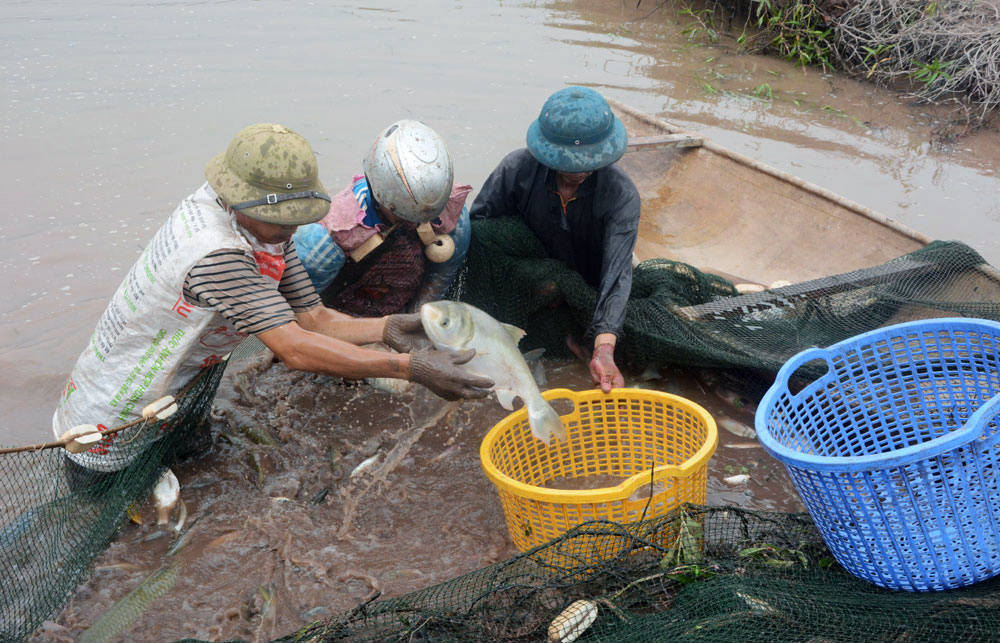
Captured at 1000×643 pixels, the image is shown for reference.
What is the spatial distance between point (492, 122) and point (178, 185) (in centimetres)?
349

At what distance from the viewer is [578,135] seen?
3.96 metres

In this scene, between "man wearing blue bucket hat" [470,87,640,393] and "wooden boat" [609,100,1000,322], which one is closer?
"man wearing blue bucket hat" [470,87,640,393]

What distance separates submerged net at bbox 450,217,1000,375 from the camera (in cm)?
432

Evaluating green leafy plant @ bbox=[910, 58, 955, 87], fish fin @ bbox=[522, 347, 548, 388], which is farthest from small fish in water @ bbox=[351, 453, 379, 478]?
green leafy plant @ bbox=[910, 58, 955, 87]

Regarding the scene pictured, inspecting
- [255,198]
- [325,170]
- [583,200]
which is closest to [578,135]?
[583,200]

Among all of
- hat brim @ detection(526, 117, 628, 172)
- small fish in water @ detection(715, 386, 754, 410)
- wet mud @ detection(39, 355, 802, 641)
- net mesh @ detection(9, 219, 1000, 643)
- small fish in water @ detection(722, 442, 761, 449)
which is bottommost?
wet mud @ detection(39, 355, 802, 641)

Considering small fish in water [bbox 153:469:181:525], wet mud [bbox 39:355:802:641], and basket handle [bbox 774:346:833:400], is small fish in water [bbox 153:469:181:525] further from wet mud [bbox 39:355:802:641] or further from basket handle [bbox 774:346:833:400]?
basket handle [bbox 774:346:833:400]

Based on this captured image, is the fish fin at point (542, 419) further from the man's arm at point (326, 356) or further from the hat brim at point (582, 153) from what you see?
the hat brim at point (582, 153)

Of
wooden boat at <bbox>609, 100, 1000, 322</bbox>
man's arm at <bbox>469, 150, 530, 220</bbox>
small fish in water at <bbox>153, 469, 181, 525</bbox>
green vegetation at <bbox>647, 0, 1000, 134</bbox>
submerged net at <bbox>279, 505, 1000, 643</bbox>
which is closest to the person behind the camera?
submerged net at <bbox>279, 505, 1000, 643</bbox>

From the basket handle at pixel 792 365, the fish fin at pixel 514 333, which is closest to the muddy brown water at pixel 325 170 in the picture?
the fish fin at pixel 514 333

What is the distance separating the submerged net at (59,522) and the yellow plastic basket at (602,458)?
1396 mm

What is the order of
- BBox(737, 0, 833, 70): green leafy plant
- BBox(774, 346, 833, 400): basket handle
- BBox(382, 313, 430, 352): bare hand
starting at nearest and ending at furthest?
BBox(774, 346, 833, 400): basket handle
BBox(382, 313, 430, 352): bare hand
BBox(737, 0, 833, 70): green leafy plant

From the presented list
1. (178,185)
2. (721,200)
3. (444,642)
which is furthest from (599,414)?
(178,185)

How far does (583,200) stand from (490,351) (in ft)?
5.33
